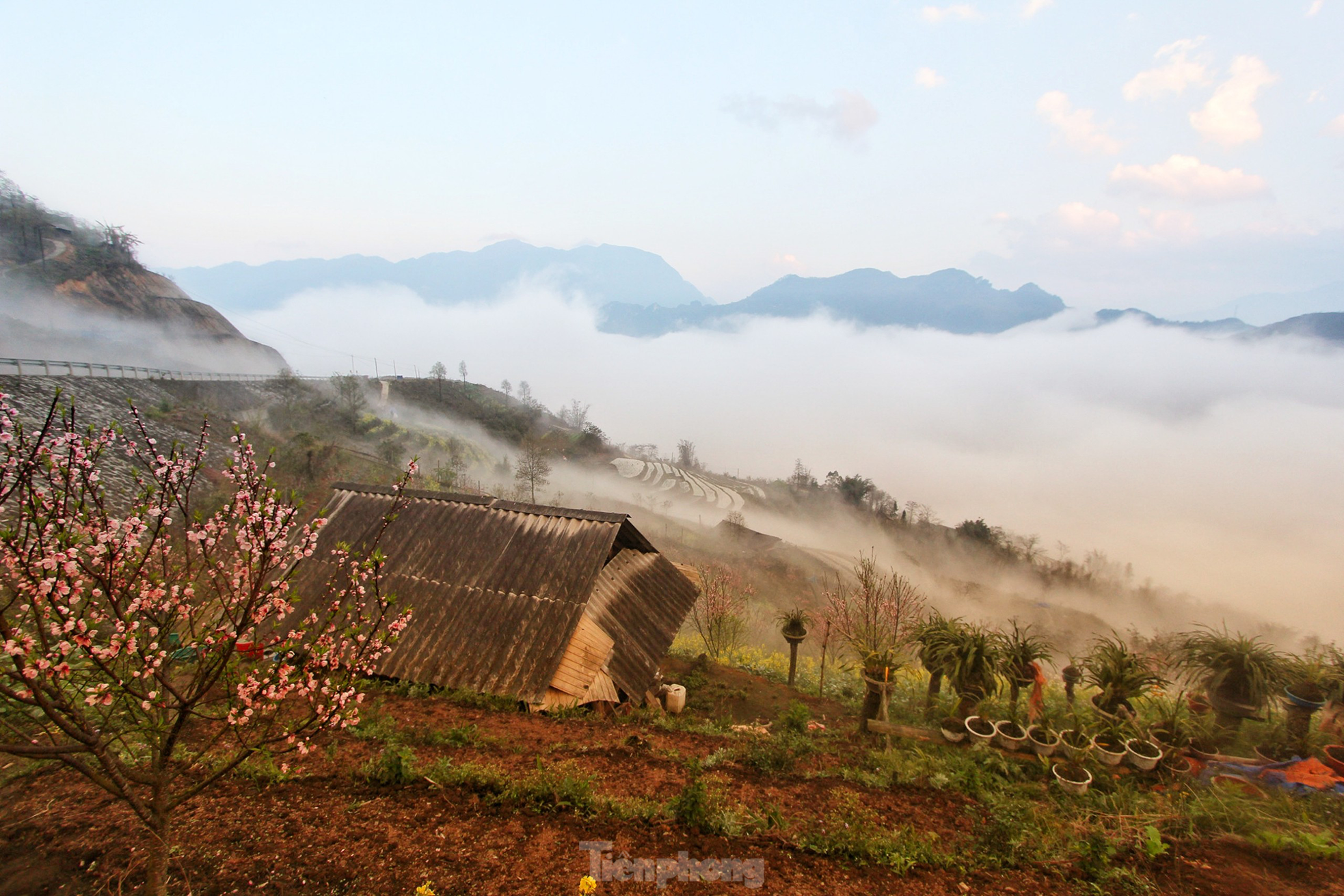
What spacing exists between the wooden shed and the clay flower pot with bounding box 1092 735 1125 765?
7455 mm

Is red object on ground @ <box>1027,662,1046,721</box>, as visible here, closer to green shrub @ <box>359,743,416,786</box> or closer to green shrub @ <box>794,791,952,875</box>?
green shrub @ <box>794,791,952,875</box>

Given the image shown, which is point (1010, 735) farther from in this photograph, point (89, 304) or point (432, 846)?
point (89, 304)

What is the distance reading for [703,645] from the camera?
22172mm

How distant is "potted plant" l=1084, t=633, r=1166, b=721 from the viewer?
834cm

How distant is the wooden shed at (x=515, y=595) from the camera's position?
1051 cm

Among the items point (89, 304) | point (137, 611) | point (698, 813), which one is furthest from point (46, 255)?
point (698, 813)

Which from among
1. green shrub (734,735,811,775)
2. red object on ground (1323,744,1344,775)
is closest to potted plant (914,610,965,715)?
green shrub (734,735,811,775)

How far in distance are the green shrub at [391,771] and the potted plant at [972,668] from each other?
8.30 meters

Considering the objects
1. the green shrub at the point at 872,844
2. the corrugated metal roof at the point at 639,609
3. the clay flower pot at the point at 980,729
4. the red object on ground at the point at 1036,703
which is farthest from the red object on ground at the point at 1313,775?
the corrugated metal roof at the point at 639,609

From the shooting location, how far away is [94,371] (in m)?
50.3

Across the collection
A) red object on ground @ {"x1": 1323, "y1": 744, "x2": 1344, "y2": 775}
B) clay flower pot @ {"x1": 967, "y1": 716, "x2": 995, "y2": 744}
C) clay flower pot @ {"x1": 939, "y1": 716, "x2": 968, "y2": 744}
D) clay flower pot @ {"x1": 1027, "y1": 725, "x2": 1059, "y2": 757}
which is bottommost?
clay flower pot @ {"x1": 939, "y1": 716, "x2": 968, "y2": 744}

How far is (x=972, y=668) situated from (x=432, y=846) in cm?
850

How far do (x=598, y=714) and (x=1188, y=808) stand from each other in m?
8.41

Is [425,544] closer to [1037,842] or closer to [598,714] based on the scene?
[598,714]
